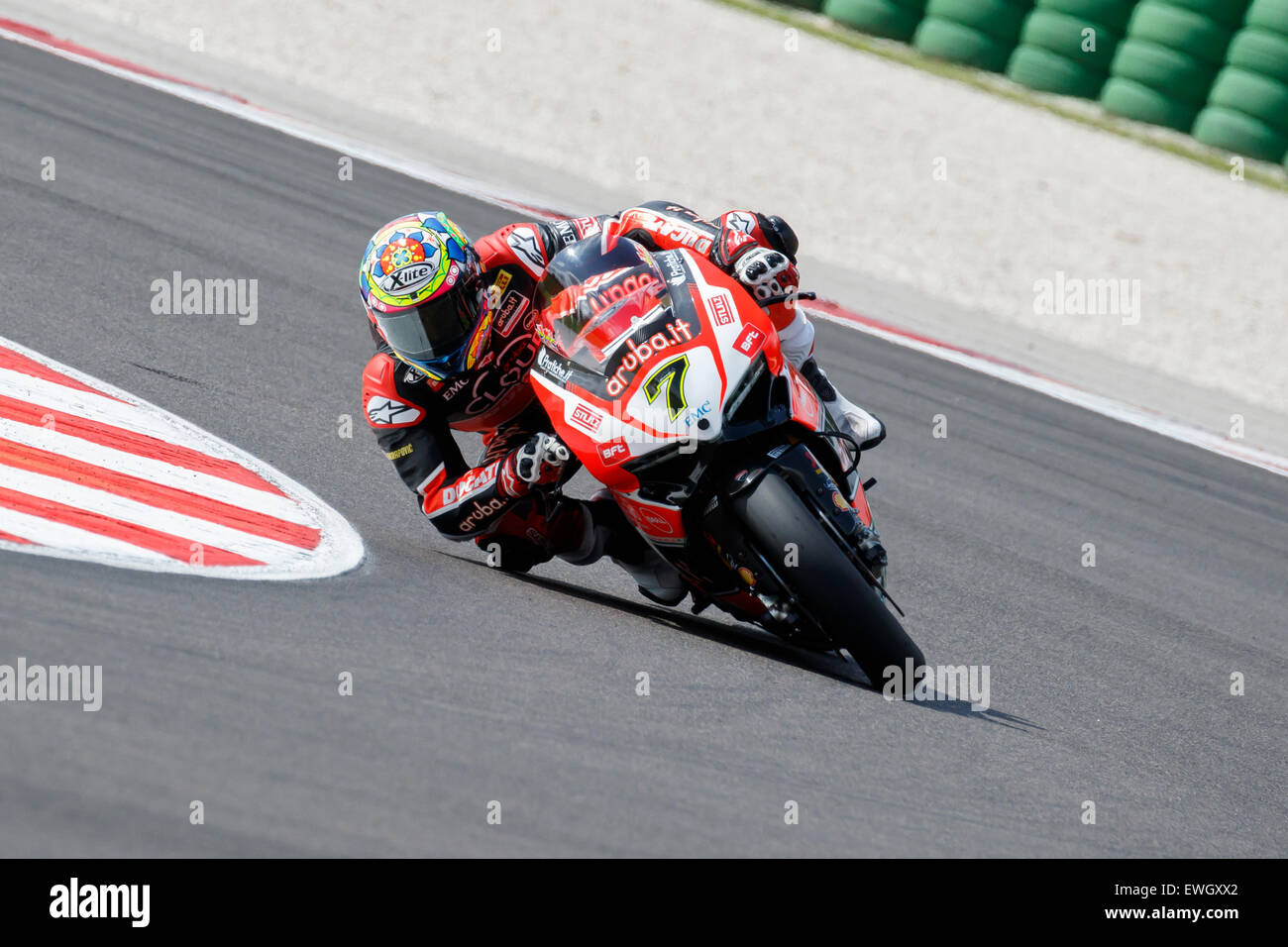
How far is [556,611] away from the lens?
222 inches


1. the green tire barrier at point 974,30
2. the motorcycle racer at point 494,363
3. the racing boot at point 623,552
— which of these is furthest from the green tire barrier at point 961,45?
the racing boot at point 623,552

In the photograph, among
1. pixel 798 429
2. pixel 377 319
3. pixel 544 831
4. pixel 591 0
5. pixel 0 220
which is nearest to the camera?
pixel 544 831

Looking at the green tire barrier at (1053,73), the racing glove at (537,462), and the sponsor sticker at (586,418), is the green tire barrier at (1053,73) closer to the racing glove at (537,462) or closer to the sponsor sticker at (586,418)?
the racing glove at (537,462)

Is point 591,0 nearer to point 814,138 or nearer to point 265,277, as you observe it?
point 814,138

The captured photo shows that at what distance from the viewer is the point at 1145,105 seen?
15.4 meters

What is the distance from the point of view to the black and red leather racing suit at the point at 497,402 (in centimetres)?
573

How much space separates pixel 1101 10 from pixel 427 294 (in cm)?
1173

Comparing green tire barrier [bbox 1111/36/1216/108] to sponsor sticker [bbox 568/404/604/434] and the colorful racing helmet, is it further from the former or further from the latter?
sponsor sticker [bbox 568/404/604/434]

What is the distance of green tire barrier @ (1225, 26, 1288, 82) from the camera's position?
1433 cm

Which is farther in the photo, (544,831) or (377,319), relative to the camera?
(377,319)

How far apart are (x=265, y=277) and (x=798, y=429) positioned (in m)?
5.15

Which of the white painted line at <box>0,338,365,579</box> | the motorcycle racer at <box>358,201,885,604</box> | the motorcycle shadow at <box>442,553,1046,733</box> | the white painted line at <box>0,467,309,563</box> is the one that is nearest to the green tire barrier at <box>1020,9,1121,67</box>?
the motorcycle racer at <box>358,201,885,604</box>
